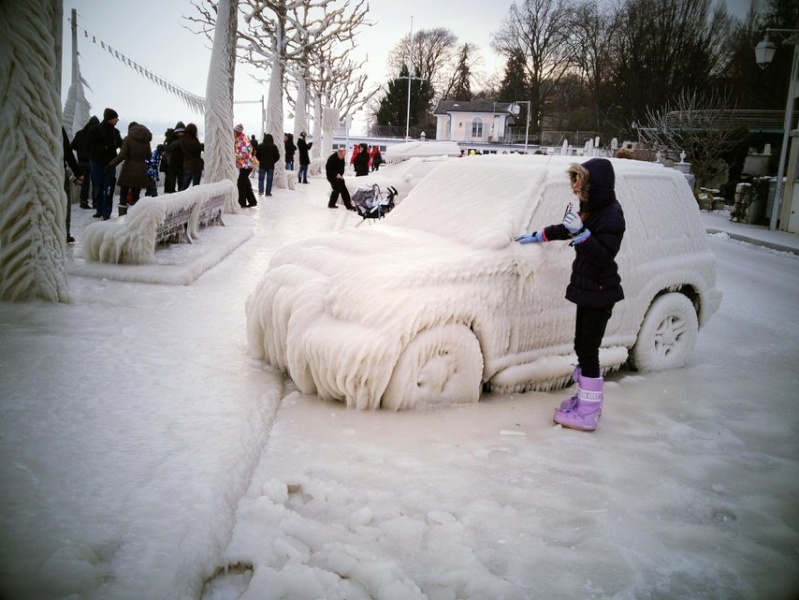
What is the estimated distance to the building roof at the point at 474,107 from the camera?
67.6m

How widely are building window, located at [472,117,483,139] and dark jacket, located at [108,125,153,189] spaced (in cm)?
6132

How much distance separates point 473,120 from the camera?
69.1 metres

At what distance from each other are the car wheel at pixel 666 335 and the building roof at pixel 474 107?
64.8 meters

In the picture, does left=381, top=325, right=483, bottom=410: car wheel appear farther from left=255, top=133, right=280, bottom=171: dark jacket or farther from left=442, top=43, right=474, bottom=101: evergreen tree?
left=442, top=43, right=474, bottom=101: evergreen tree

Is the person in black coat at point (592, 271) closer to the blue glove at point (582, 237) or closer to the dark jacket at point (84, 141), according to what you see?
the blue glove at point (582, 237)

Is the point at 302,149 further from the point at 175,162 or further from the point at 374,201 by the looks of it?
the point at 374,201

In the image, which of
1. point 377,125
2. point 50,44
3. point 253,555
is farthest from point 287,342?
point 377,125

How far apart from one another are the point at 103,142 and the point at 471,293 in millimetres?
9261

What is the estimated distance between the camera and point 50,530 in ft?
8.61

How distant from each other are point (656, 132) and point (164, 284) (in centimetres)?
3199

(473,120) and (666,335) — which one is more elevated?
(473,120)

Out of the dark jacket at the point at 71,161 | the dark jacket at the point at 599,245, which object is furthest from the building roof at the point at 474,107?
the dark jacket at the point at 599,245

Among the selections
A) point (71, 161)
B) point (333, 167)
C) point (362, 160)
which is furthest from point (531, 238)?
point (362, 160)

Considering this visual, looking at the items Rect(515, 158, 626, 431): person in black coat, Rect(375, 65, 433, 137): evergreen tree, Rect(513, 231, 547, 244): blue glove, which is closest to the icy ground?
Rect(515, 158, 626, 431): person in black coat
